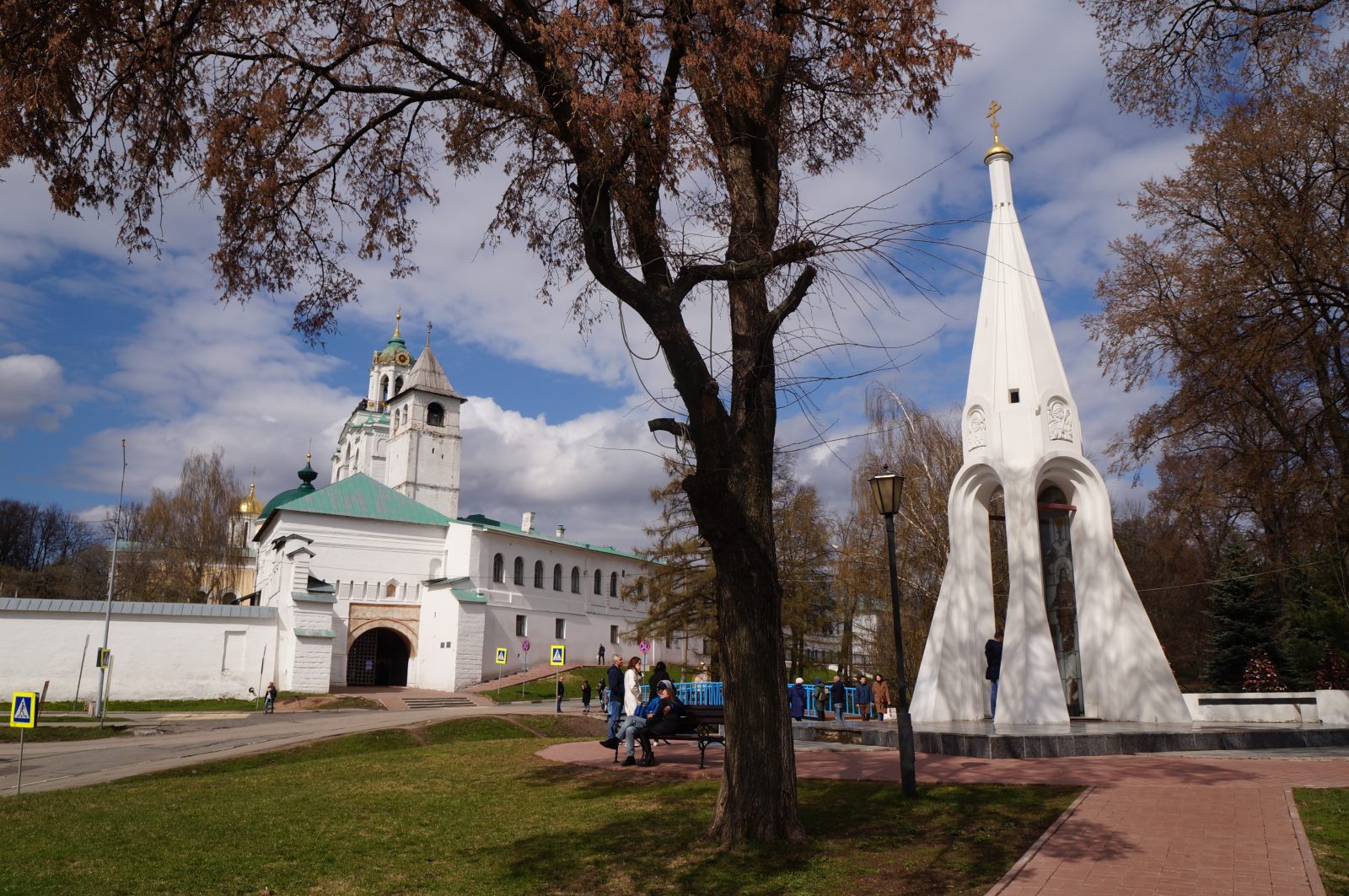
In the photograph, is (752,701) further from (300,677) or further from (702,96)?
(300,677)

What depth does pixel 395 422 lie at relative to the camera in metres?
69.9

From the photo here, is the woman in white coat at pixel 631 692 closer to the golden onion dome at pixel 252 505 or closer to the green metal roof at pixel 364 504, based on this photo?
the green metal roof at pixel 364 504

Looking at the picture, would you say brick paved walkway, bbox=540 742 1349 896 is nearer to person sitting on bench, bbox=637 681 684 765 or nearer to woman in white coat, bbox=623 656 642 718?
person sitting on bench, bbox=637 681 684 765

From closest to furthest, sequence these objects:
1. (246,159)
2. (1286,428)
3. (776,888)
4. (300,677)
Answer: (776,888) → (246,159) → (1286,428) → (300,677)

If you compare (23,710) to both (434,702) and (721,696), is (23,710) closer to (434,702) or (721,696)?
(721,696)

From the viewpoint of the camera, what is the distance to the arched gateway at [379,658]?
47.5 m

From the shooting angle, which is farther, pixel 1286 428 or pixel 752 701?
pixel 1286 428

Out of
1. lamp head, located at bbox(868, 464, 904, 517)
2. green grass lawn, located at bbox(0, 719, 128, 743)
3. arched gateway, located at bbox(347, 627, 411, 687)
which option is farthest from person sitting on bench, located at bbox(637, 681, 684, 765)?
arched gateway, located at bbox(347, 627, 411, 687)

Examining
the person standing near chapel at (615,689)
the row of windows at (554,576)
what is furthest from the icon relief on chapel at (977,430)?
the row of windows at (554,576)

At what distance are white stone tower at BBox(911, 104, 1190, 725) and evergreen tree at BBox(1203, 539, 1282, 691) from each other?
16745 millimetres

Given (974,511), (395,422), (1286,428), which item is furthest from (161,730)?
(395,422)

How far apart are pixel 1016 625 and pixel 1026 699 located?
Answer: 1.21 meters

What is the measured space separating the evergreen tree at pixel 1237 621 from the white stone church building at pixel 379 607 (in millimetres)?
19687

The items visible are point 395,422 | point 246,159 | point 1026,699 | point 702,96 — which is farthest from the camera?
point 395,422
